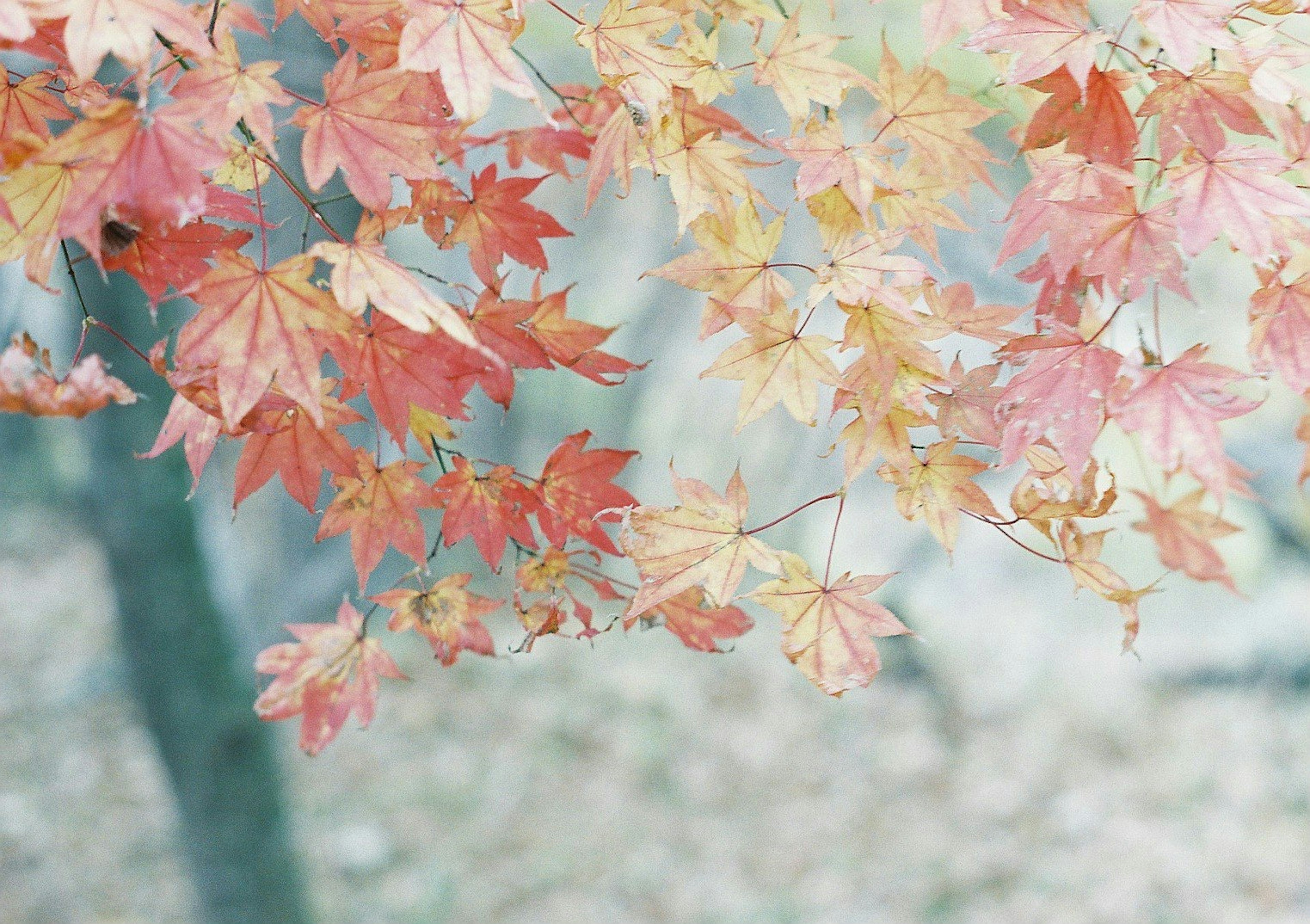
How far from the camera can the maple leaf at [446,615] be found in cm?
117

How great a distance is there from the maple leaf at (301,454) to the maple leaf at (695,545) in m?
0.29

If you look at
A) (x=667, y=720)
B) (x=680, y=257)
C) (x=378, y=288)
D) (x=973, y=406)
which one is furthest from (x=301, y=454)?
(x=667, y=720)

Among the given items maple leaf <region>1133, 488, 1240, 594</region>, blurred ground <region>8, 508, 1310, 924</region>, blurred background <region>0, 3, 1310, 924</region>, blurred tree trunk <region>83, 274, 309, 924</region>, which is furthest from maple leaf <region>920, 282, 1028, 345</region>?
blurred ground <region>8, 508, 1310, 924</region>

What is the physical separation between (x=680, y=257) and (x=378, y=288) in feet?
1.04

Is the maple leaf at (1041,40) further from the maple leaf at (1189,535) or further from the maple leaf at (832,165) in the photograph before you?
the maple leaf at (1189,535)

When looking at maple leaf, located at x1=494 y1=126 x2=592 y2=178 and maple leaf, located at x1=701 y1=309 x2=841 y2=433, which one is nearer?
maple leaf, located at x1=701 y1=309 x2=841 y2=433

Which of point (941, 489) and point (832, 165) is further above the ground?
point (832, 165)

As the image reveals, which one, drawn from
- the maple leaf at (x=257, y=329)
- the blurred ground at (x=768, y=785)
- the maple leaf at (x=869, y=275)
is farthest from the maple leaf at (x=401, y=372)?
the blurred ground at (x=768, y=785)

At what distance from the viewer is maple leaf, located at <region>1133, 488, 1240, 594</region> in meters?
1.39

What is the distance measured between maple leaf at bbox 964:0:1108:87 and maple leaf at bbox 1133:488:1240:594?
0.72 meters

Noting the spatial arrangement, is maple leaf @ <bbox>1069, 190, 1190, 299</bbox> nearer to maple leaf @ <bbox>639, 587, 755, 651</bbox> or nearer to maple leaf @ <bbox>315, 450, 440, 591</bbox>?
maple leaf @ <bbox>639, 587, 755, 651</bbox>

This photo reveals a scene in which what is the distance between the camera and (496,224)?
1076 millimetres

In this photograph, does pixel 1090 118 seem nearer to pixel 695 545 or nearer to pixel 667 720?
pixel 695 545

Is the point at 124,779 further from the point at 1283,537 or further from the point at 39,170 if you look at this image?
the point at 1283,537
